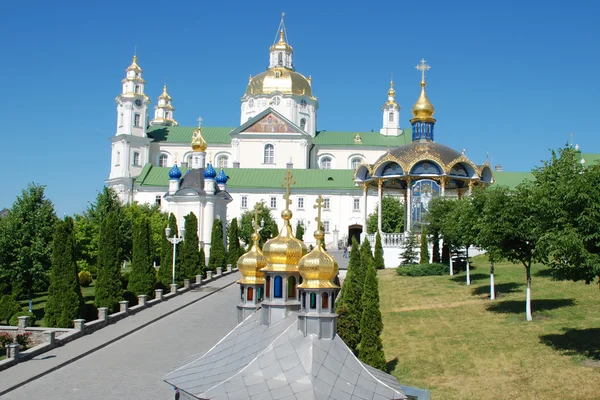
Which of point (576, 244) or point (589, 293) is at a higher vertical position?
point (576, 244)

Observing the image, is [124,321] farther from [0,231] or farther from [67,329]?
[0,231]

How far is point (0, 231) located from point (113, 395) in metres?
16.7

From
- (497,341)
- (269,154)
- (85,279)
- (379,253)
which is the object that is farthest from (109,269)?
(269,154)

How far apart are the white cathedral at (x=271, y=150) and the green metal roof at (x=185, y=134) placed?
0.38ft

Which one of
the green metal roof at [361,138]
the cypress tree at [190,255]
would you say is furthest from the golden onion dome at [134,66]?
the cypress tree at [190,255]

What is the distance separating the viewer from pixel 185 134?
78938 mm

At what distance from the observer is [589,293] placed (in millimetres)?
20469

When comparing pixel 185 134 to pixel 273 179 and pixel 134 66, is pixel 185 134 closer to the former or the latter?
pixel 134 66

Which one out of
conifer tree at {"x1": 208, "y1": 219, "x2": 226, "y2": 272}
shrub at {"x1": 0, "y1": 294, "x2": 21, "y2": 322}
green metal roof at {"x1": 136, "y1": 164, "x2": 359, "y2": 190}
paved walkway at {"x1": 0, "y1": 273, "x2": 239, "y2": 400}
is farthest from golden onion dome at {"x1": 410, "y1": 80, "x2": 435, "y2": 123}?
shrub at {"x1": 0, "y1": 294, "x2": 21, "y2": 322}

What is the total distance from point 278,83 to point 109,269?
175 feet

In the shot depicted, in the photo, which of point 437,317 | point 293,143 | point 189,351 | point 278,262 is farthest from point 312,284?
point 293,143

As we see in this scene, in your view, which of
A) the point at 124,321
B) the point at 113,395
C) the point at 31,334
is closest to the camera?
the point at 113,395

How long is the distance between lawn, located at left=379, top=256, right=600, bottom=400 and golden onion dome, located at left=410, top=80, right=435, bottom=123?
1571cm

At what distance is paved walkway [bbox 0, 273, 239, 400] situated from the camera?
1485cm
